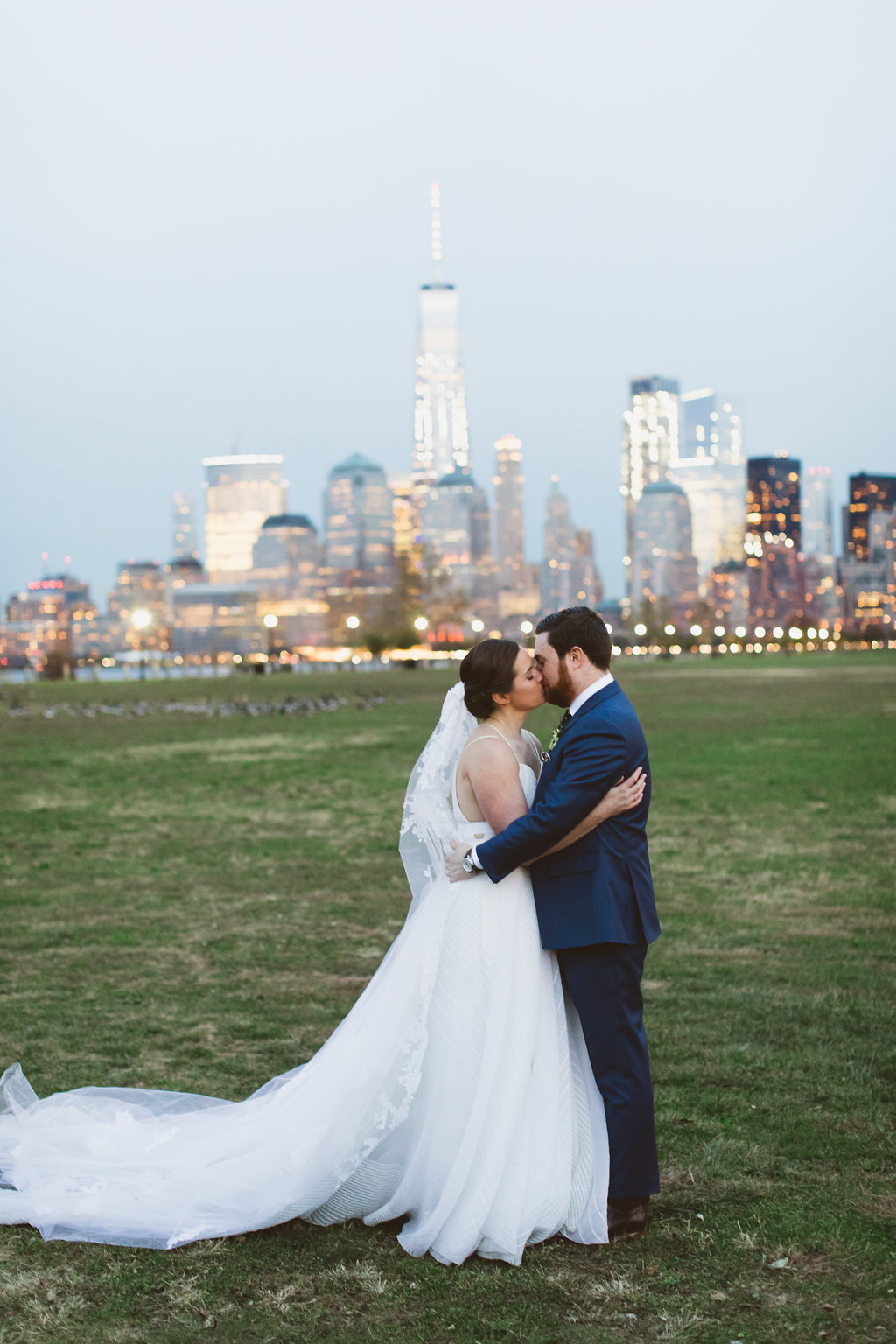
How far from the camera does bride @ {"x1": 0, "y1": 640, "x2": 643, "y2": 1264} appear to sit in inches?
160

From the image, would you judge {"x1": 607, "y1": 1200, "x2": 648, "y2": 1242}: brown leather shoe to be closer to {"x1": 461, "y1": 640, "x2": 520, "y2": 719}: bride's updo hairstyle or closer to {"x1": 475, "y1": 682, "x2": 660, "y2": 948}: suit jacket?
{"x1": 475, "y1": 682, "x2": 660, "y2": 948}: suit jacket

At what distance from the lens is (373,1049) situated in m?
4.27

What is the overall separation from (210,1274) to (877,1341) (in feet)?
6.80

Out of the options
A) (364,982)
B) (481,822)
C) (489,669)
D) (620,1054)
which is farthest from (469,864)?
(364,982)

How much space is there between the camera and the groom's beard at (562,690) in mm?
4195

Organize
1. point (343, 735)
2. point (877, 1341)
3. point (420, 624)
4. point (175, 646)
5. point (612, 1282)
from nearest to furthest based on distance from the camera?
point (877, 1341) < point (612, 1282) < point (343, 735) < point (420, 624) < point (175, 646)

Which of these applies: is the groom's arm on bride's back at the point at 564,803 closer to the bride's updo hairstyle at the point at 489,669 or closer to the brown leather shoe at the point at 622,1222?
the bride's updo hairstyle at the point at 489,669

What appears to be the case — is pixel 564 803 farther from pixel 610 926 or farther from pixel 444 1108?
pixel 444 1108

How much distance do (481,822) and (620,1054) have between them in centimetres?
92

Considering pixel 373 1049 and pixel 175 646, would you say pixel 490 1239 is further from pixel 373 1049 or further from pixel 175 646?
pixel 175 646

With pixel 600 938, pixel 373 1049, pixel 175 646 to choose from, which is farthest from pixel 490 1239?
pixel 175 646

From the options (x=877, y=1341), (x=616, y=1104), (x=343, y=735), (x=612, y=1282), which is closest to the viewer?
(x=877, y=1341)

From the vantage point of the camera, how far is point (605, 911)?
4.12 meters

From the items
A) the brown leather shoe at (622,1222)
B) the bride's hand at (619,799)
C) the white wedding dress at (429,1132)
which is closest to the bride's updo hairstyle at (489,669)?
the white wedding dress at (429,1132)
